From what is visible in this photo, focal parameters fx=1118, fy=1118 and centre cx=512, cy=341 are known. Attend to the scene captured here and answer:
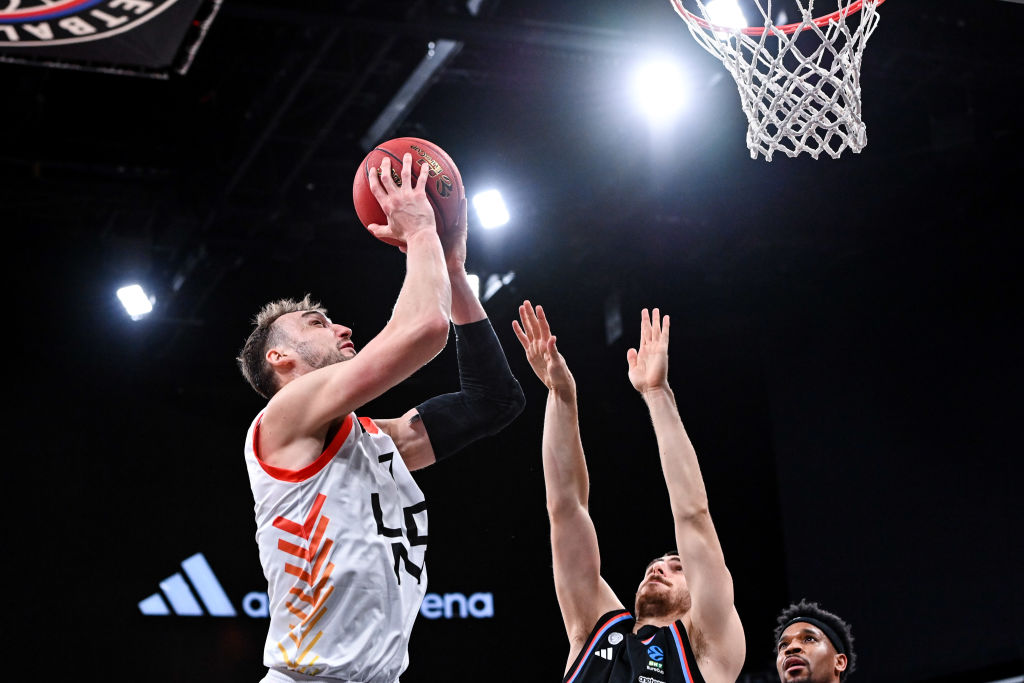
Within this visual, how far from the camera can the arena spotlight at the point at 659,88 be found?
6.33 metres

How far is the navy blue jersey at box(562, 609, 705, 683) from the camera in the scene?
12.5 feet

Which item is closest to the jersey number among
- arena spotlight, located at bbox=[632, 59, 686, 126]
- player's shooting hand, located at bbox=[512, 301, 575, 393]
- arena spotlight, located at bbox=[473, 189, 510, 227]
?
player's shooting hand, located at bbox=[512, 301, 575, 393]

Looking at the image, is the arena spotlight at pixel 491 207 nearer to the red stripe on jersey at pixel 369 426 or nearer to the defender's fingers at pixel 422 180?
the defender's fingers at pixel 422 180

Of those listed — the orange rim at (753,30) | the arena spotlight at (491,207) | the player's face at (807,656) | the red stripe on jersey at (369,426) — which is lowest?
the player's face at (807,656)

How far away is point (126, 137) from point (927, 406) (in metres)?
6.06

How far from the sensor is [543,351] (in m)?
3.89

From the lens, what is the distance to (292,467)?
2.37 metres

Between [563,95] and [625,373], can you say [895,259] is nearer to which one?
[625,373]

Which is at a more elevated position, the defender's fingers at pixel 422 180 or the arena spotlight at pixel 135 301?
the arena spotlight at pixel 135 301

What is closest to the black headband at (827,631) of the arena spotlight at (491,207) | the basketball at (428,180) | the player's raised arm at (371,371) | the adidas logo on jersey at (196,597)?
the basketball at (428,180)

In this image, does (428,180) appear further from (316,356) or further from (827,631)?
(827,631)

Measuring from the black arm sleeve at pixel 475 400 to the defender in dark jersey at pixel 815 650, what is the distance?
2.14 meters

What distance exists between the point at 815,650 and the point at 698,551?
3.52 feet

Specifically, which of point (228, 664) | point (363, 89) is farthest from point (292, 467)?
point (228, 664)
